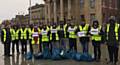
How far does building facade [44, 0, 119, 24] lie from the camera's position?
3413 inches

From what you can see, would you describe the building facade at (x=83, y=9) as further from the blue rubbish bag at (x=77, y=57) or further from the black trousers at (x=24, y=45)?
the blue rubbish bag at (x=77, y=57)

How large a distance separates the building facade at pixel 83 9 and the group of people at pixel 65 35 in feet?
168

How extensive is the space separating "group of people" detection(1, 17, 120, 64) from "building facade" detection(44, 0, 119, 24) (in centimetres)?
5123

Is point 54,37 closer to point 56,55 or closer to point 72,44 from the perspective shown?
point 72,44

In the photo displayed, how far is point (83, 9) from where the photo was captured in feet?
311

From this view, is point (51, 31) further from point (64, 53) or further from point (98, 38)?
point (98, 38)

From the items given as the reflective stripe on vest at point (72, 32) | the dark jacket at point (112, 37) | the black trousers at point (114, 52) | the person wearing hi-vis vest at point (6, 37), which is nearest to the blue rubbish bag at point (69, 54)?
the reflective stripe on vest at point (72, 32)

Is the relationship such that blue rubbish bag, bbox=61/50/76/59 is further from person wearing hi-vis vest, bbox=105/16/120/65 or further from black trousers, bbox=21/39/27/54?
black trousers, bbox=21/39/27/54

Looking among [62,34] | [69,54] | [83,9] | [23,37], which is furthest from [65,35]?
[83,9]


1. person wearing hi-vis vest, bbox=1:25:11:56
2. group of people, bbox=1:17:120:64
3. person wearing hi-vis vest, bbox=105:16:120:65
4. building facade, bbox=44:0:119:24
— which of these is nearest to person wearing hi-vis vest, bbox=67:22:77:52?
group of people, bbox=1:17:120:64

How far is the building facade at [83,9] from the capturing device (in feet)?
284

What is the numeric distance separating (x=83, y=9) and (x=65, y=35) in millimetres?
70946

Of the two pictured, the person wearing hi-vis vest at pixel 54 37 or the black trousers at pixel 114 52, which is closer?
the black trousers at pixel 114 52

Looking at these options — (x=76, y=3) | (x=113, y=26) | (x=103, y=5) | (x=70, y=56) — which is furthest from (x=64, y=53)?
(x=76, y=3)
